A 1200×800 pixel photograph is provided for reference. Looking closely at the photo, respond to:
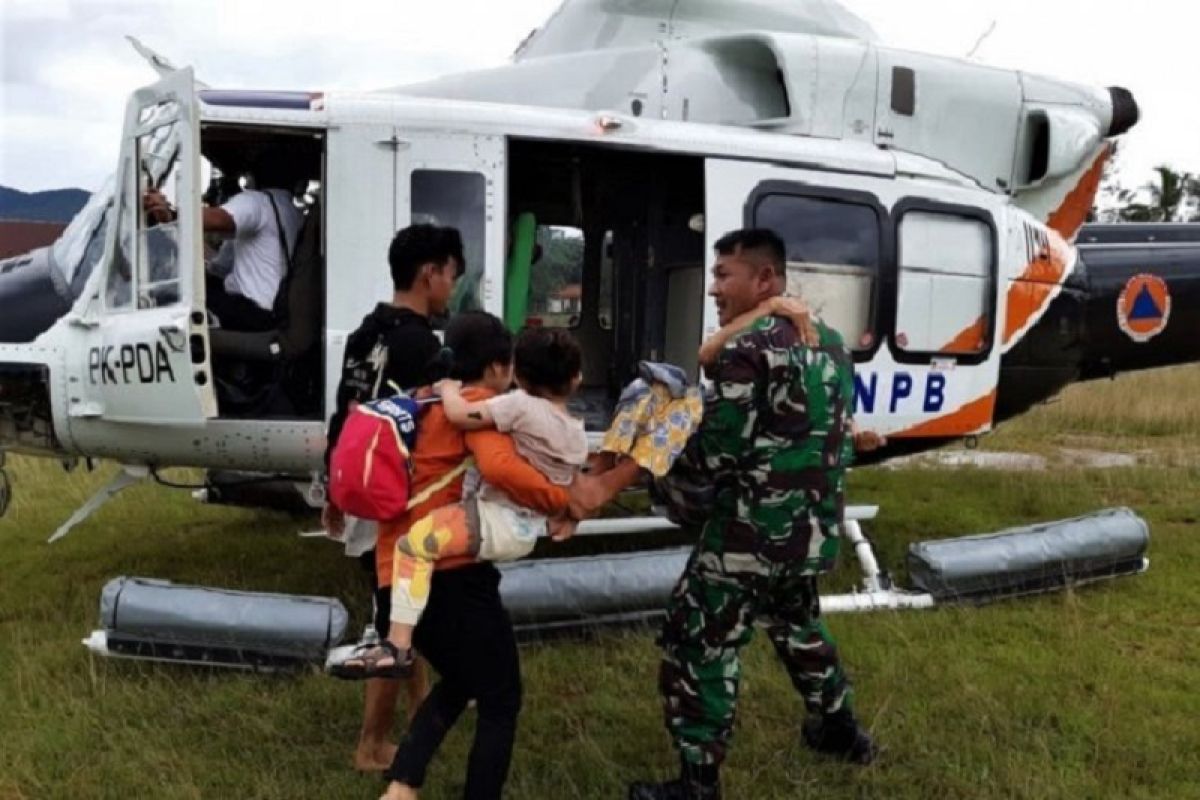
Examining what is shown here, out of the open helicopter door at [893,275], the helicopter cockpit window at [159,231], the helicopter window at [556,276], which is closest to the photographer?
the helicopter cockpit window at [159,231]

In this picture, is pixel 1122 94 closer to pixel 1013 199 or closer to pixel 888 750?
pixel 1013 199

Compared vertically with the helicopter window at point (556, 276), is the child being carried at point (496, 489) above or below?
below

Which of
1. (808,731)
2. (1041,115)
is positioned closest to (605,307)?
(1041,115)

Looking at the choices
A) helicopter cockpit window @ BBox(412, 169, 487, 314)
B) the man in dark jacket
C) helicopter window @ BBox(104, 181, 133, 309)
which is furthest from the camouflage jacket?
helicopter window @ BBox(104, 181, 133, 309)

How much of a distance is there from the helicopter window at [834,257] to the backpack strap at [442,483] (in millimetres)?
2938

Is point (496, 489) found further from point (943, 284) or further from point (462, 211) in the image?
point (943, 284)

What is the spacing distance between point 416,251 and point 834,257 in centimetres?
289

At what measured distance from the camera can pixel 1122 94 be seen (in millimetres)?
6930

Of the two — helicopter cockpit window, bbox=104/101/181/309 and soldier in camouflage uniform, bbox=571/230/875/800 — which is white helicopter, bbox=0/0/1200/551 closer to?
helicopter cockpit window, bbox=104/101/181/309

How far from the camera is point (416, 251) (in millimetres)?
3270

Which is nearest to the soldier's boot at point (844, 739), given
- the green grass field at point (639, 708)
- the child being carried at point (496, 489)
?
the green grass field at point (639, 708)

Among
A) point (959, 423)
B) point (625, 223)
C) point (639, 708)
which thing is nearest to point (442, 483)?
point (639, 708)

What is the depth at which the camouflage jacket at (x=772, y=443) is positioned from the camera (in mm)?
3094

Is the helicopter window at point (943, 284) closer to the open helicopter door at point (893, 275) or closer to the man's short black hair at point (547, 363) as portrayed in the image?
the open helicopter door at point (893, 275)
